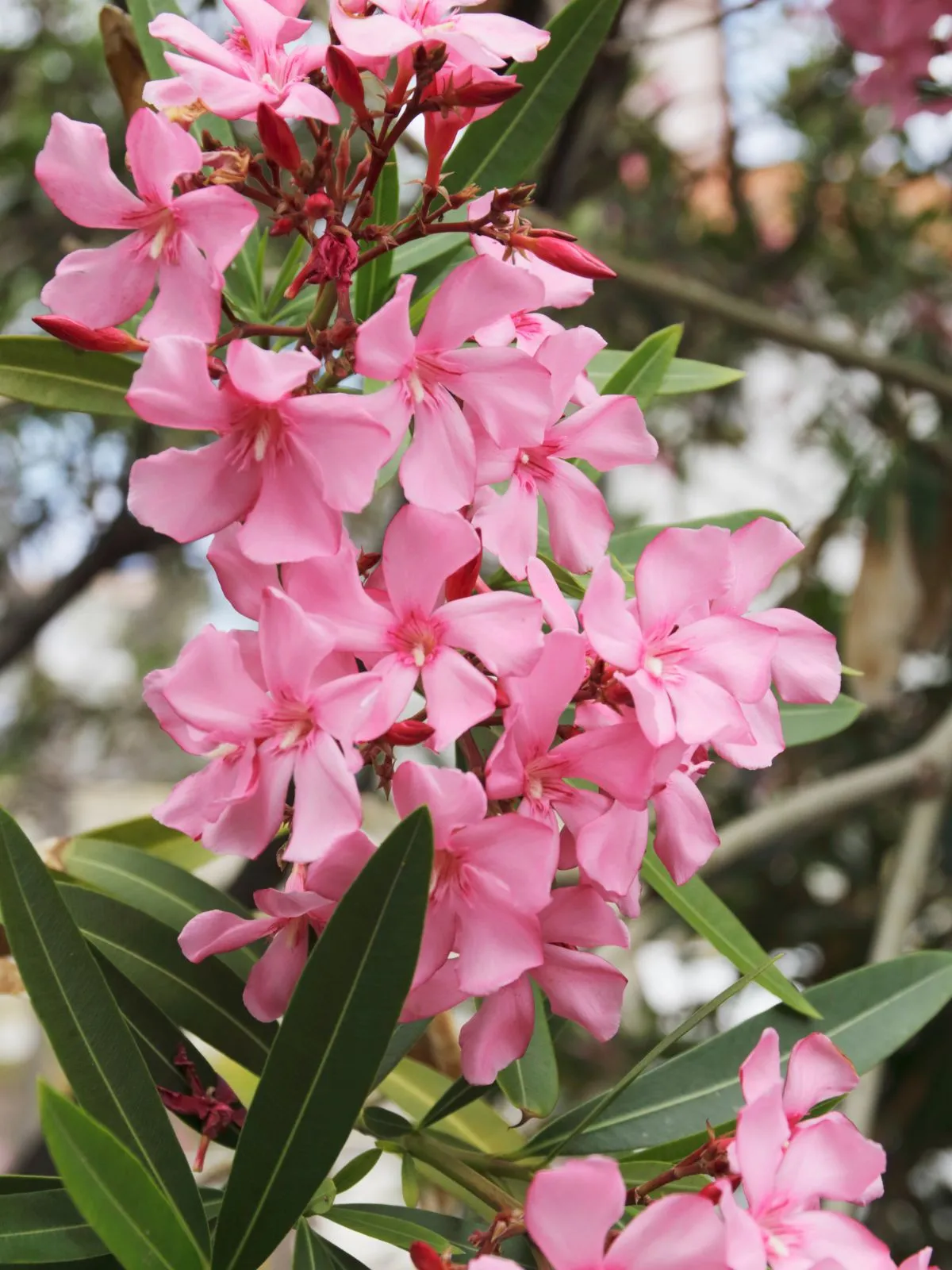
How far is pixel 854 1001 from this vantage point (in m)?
0.71

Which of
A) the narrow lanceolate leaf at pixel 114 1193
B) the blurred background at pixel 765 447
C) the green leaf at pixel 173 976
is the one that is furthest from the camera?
the blurred background at pixel 765 447

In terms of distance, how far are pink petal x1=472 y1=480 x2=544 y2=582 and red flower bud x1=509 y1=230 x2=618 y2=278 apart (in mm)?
111

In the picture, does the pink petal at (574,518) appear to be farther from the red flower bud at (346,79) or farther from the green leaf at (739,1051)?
the green leaf at (739,1051)

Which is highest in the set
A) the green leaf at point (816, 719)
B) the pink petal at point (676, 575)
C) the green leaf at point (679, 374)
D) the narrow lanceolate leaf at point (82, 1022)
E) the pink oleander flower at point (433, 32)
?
the pink oleander flower at point (433, 32)

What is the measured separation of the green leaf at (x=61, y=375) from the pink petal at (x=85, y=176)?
0.55 ft

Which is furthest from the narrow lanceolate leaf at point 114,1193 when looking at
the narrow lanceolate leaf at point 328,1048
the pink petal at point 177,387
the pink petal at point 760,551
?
the pink petal at point 760,551

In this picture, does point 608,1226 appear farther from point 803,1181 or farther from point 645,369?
point 645,369

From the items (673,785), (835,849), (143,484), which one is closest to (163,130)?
(143,484)

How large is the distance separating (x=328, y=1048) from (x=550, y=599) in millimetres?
193

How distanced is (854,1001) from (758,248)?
2066 mm

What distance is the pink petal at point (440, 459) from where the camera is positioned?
0.47m

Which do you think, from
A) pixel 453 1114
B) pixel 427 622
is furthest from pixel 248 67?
pixel 453 1114

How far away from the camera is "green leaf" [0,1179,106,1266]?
498 millimetres

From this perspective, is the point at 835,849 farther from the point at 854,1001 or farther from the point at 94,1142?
the point at 94,1142
